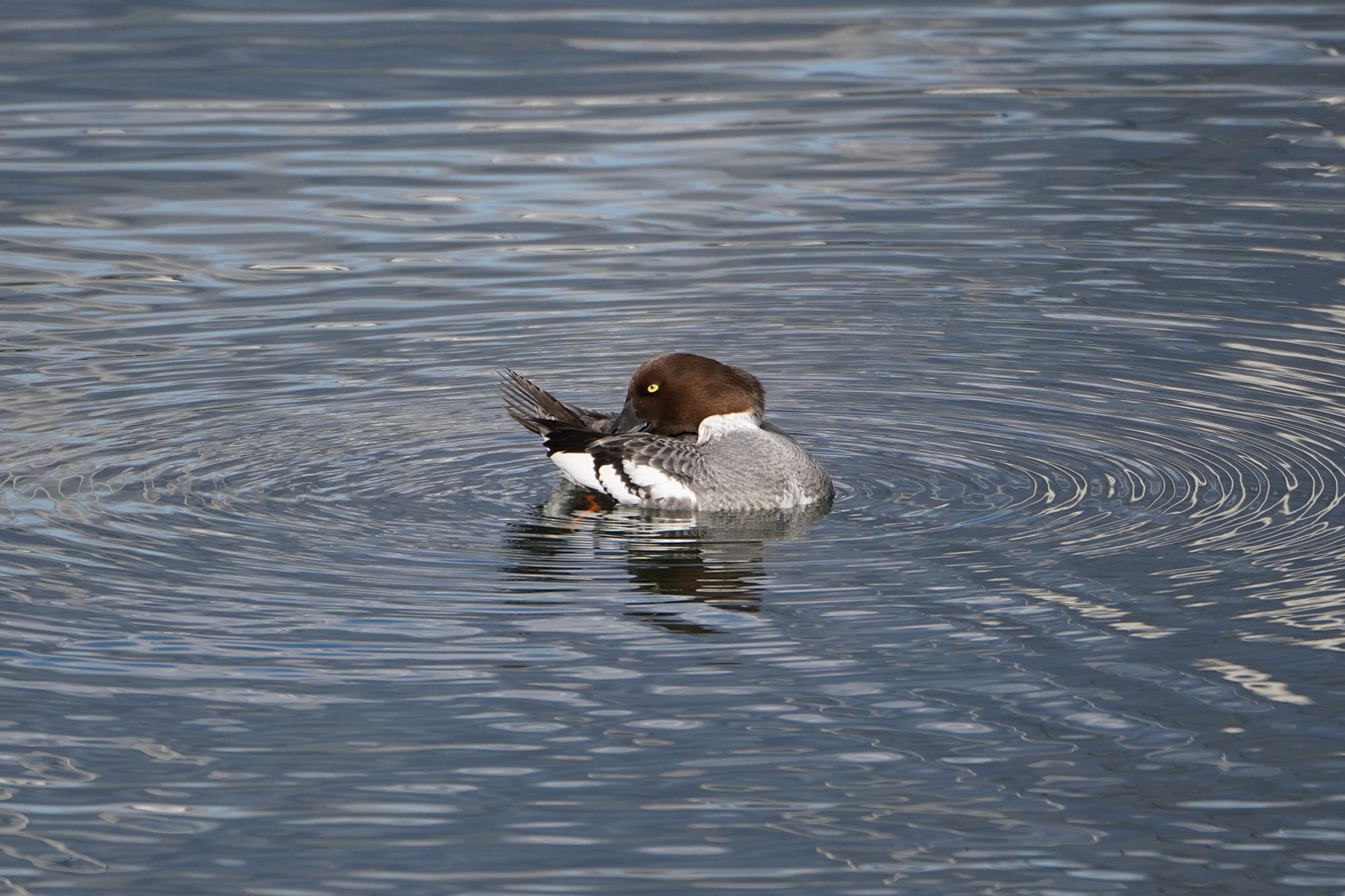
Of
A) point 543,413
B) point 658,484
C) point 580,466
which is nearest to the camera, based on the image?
point 658,484

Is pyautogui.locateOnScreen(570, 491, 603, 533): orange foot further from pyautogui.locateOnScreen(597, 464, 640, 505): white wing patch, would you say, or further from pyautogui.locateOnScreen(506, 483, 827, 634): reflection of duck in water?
pyautogui.locateOnScreen(597, 464, 640, 505): white wing patch

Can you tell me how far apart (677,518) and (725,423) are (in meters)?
0.62

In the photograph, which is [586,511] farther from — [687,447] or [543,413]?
[543,413]

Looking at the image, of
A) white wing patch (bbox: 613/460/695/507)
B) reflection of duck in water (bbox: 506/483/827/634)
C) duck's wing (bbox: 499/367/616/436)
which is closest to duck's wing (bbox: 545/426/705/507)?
white wing patch (bbox: 613/460/695/507)

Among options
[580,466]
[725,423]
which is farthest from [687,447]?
[580,466]

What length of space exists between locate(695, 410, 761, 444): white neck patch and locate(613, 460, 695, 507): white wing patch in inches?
16.8

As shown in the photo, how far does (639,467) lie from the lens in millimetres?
10516

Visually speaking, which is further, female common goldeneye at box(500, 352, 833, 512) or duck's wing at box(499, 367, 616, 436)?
duck's wing at box(499, 367, 616, 436)

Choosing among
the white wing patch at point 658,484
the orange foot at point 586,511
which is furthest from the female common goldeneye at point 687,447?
the orange foot at point 586,511

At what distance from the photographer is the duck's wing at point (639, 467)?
10492 mm

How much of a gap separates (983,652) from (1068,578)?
3.46 ft

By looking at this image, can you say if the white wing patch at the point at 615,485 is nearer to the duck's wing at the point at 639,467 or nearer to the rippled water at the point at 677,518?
the duck's wing at the point at 639,467

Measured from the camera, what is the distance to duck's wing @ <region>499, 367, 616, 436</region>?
1111cm

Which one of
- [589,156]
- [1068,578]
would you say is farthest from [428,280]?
[1068,578]
